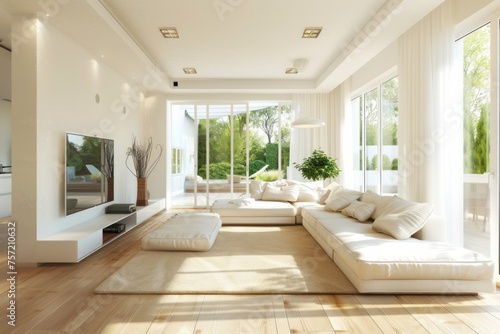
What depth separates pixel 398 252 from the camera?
8.95 feet

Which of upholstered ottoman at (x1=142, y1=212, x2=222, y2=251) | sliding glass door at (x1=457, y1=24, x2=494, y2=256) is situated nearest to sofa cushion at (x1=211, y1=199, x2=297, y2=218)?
upholstered ottoman at (x1=142, y1=212, x2=222, y2=251)

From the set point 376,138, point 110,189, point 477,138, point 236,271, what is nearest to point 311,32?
point 376,138

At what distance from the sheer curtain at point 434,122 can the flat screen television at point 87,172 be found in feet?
13.6

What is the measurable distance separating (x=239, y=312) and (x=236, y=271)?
86 centimetres

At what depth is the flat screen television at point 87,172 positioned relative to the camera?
418cm

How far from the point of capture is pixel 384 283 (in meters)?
2.70

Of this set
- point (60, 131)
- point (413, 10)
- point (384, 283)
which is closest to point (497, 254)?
point (384, 283)

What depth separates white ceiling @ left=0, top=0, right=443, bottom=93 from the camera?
3.89m

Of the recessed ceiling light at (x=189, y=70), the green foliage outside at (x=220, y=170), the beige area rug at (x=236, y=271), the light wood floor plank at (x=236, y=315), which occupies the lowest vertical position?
the light wood floor plank at (x=236, y=315)

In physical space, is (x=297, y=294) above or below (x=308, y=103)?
below

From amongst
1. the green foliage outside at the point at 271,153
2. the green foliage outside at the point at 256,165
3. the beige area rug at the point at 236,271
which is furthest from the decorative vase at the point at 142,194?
the green foliage outside at the point at 271,153

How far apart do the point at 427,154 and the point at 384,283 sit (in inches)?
79.0

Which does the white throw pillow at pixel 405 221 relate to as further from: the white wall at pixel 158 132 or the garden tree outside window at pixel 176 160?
the garden tree outside window at pixel 176 160

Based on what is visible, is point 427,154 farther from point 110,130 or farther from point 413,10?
point 110,130
